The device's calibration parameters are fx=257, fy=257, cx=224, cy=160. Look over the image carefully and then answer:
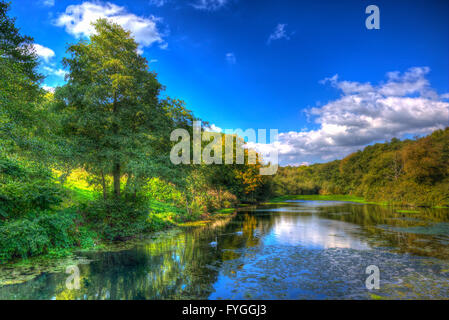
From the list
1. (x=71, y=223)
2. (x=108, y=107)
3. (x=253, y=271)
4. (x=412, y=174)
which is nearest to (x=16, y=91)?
(x=108, y=107)

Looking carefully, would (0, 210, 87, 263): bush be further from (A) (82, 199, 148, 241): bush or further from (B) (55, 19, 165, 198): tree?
(B) (55, 19, 165, 198): tree

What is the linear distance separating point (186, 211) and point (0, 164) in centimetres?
1645

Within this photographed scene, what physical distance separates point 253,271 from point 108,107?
1337 cm

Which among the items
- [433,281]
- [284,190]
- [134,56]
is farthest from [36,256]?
[284,190]

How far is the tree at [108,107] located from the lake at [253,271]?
5.36 m

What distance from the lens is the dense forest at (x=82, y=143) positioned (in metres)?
10.6

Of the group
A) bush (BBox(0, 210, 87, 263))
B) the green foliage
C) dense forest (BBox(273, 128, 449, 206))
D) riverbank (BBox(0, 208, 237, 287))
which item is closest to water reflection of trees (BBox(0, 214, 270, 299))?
riverbank (BBox(0, 208, 237, 287))

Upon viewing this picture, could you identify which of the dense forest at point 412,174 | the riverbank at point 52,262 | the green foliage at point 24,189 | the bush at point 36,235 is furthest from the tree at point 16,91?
the dense forest at point 412,174

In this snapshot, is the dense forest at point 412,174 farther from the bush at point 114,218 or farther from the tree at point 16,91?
the tree at point 16,91

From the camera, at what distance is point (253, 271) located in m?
9.23

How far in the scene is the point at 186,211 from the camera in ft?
80.3

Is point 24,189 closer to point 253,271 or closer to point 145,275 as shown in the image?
point 145,275

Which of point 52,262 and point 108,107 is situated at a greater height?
point 108,107
